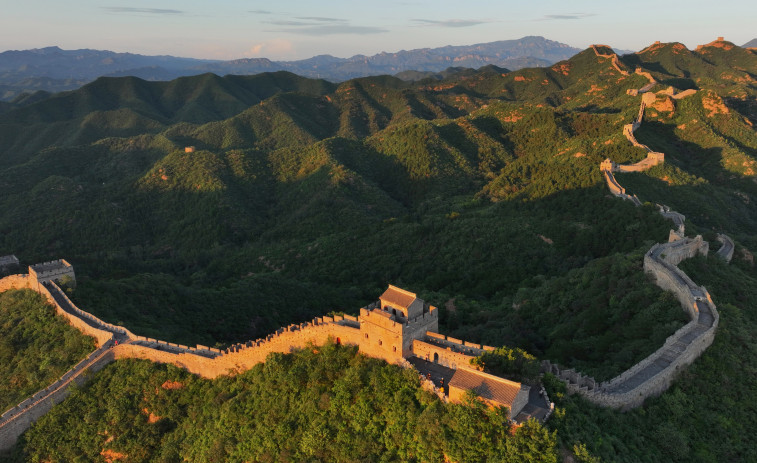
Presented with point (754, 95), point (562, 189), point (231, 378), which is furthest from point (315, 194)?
point (754, 95)

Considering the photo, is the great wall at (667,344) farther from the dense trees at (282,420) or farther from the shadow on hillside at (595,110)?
the shadow on hillside at (595,110)

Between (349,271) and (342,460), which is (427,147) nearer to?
(349,271)

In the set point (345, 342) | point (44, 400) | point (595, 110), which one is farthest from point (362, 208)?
point (595, 110)

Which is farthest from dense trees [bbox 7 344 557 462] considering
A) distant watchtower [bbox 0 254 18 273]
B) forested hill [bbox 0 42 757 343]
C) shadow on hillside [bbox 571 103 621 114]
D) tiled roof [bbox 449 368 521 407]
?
shadow on hillside [bbox 571 103 621 114]

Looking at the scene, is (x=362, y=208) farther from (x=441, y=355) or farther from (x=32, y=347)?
(x=441, y=355)

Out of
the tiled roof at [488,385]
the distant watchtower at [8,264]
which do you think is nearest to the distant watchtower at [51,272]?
the distant watchtower at [8,264]

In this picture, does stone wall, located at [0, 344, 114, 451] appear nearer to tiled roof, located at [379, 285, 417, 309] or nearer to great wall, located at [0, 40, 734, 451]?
great wall, located at [0, 40, 734, 451]
